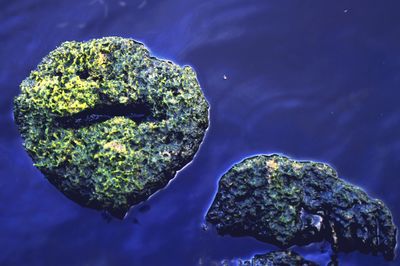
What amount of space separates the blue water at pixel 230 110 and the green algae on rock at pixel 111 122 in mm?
217

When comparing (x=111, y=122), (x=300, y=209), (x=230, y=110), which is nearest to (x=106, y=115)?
(x=111, y=122)

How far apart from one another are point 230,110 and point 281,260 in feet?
4.98

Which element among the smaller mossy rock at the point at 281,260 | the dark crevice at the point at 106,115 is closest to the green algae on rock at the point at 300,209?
the smaller mossy rock at the point at 281,260

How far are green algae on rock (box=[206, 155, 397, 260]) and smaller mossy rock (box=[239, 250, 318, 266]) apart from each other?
0.30 feet

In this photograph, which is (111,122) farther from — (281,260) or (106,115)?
(281,260)

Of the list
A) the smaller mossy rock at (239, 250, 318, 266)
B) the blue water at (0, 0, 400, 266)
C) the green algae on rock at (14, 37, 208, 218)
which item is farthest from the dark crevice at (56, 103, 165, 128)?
the smaller mossy rock at (239, 250, 318, 266)

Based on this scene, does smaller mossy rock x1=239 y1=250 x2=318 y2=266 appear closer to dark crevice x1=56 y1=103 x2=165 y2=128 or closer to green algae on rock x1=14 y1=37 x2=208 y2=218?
green algae on rock x1=14 y1=37 x2=208 y2=218

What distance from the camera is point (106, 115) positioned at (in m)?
5.33

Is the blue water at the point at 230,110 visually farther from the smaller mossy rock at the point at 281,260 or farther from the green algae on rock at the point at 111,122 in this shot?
the green algae on rock at the point at 111,122

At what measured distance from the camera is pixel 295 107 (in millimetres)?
5375

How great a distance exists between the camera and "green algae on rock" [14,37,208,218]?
5086 mm

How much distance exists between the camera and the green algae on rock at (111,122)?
5086mm

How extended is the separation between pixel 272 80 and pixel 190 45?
3.04ft

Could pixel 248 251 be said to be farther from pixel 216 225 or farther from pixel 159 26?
pixel 159 26
